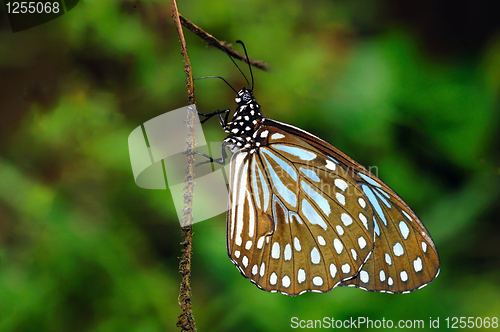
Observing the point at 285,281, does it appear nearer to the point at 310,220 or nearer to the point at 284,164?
the point at 310,220

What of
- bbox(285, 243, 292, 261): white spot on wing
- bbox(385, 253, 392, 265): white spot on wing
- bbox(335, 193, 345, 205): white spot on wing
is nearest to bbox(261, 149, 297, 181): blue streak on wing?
bbox(335, 193, 345, 205): white spot on wing

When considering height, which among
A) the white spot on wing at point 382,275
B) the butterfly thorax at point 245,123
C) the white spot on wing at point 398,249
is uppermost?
the butterfly thorax at point 245,123

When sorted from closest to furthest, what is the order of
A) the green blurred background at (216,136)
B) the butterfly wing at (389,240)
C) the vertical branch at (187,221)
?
the vertical branch at (187,221)
the butterfly wing at (389,240)
the green blurred background at (216,136)

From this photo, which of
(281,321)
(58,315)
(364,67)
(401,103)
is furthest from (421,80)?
(58,315)

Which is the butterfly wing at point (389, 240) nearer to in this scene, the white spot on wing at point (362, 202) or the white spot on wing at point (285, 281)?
the white spot on wing at point (362, 202)

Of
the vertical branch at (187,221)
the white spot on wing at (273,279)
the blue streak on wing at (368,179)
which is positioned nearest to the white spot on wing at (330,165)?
the blue streak on wing at (368,179)

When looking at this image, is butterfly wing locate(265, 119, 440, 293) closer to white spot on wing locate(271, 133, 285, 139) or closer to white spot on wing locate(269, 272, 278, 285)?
white spot on wing locate(271, 133, 285, 139)

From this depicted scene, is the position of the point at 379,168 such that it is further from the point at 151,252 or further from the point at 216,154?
the point at 151,252
